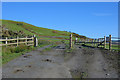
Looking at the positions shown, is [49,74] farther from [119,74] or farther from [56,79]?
[119,74]

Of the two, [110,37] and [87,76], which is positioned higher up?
[110,37]

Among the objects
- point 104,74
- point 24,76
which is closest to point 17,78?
point 24,76

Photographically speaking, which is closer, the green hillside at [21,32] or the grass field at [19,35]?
the grass field at [19,35]

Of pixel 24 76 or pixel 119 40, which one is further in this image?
pixel 119 40

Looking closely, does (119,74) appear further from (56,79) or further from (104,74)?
(56,79)

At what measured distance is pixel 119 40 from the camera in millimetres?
18875

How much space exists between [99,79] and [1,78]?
4269mm

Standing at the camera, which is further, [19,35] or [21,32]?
[21,32]

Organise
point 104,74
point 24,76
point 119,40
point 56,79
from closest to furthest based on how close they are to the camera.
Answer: point 56,79
point 24,76
point 104,74
point 119,40

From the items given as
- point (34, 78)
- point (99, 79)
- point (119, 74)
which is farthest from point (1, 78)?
point (119, 74)

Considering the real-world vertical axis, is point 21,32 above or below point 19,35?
above

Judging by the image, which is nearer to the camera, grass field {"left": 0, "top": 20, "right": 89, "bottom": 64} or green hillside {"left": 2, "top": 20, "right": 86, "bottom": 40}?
grass field {"left": 0, "top": 20, "right": 89, "bottom": 64}

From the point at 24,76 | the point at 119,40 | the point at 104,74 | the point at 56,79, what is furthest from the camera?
the point at 119,40

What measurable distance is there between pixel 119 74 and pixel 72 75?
244 cm
